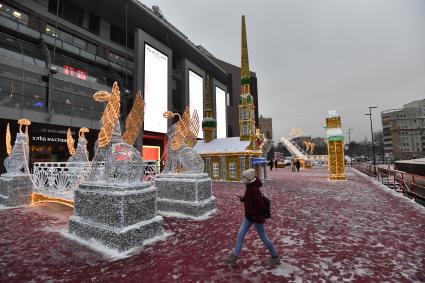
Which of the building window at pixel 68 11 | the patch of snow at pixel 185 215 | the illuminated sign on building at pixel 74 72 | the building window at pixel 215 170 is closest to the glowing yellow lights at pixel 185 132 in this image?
the patch of snow at pixel 185 215

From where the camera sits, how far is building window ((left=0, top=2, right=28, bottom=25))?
66.1 feet

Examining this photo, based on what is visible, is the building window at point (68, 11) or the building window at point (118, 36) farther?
the building window at point (118, 36)

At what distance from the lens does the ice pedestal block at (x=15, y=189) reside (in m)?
9.26

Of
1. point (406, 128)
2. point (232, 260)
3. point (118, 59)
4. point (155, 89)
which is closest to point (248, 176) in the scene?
point (232, 260)

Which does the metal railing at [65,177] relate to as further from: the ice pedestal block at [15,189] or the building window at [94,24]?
the building window at [94,24]

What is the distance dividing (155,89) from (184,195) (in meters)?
21.8

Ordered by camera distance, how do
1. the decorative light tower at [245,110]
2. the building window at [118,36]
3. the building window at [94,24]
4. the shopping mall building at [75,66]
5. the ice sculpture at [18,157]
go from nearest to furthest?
the ice sculpture at [18,157], the shopping mall building at [75,66], the decorative light tower at [245,110], the building window at [94,24], the building window at [118,36]

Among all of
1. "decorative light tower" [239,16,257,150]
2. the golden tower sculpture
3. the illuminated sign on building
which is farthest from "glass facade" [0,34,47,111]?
the golden tower sculpture

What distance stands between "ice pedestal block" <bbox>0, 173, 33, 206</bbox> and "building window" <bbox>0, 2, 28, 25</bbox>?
61.5ft

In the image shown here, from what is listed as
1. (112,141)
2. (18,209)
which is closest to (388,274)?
(112,141)

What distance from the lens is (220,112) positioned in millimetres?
44500

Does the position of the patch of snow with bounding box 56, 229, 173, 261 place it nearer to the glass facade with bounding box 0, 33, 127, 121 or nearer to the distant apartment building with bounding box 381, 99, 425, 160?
the glass facade with bounding box 0, 33, 127, 121

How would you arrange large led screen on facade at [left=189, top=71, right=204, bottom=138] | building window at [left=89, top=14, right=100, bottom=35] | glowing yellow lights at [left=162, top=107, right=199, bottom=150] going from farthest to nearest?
large led screen on facade at [left=189, top=71, right=204, bottom=138], building window at [left=89, top=14, right=100, bottom=35], glowing yellow lights at [left=162, top=107, right=199, bottom=150]

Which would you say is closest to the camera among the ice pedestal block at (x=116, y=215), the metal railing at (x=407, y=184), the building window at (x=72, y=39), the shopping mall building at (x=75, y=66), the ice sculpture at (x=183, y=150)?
the ice pedestal block at (x=116, y=215)
